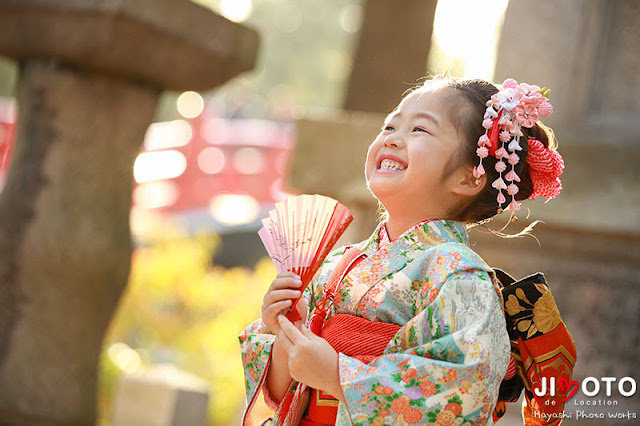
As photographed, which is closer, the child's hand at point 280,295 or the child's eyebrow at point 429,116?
the child's hand at point 280,295

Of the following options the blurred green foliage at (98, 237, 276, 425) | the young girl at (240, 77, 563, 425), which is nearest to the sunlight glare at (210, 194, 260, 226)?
the blurred green foliage at (98, 237, 276, 425)

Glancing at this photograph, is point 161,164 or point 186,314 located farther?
point 161,164

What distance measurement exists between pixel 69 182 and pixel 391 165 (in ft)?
7.30

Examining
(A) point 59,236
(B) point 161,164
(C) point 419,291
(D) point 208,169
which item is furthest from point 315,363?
(D) point 208,169

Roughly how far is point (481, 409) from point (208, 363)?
215 inches

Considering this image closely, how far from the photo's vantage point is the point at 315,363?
6.52 feet

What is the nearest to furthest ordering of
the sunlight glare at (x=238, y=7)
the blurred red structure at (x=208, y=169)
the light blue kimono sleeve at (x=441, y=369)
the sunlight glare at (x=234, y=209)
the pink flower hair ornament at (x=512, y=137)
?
1. the light blue kimono sleeve at (x=441, y=369)
2. the pink flower hair ornament at (x=512, y=137)
3. the blurred red structure at (x=208, y=169)
4. the sunlight glare at (x=234, y=209)
5. the sunlight glare at (x=238, y=7)

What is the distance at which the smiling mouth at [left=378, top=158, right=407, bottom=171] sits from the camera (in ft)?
7.31

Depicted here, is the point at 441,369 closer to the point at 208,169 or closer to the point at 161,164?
the point at 161,164

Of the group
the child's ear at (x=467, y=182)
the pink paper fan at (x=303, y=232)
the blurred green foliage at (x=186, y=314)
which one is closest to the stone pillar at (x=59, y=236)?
the pink paper fan at (x=303, y=232)

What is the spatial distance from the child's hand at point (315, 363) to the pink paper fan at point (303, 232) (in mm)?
126

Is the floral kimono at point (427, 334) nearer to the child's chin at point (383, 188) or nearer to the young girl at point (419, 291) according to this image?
the young girl at point (419, 291)

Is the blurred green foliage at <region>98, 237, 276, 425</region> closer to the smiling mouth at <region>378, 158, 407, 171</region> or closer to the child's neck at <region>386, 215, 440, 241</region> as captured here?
the child's neck at <region>386, 215, 440, 241</region>

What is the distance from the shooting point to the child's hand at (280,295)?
81.4 inches
